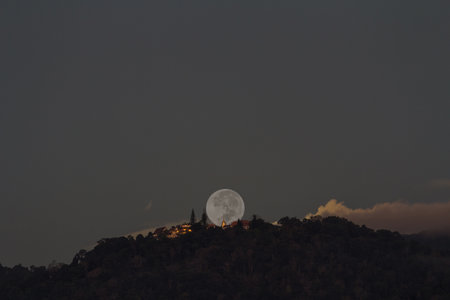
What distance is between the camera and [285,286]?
183125mm

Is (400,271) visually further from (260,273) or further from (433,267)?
(260,273)

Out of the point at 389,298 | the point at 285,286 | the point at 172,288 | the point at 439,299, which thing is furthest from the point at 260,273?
the point at 439,299

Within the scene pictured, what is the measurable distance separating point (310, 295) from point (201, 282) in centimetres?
3262

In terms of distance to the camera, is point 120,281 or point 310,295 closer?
point 310,295

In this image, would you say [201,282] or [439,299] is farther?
[201,282]

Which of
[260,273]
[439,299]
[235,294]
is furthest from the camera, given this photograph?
[260,273]

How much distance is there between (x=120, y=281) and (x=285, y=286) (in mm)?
52235

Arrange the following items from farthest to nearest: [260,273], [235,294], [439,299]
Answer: [260,273] < [235,294] < [439,299]

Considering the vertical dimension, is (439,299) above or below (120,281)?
below

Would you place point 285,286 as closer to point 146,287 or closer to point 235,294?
point 235,294

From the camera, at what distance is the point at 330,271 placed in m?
189

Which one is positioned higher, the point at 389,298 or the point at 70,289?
the point at 70,289

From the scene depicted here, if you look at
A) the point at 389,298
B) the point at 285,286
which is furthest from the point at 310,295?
the point at 389,298

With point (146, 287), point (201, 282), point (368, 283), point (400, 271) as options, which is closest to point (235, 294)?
point (201, 282)
